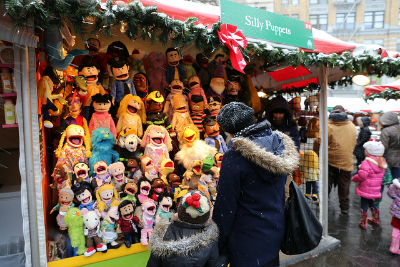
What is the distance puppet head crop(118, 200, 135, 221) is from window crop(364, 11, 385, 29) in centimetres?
2167

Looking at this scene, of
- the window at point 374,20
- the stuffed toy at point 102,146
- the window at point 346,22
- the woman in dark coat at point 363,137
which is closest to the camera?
the stuffed toy at point 102,146

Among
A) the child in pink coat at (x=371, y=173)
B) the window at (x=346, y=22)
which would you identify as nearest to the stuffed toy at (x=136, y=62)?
the child in pink coat at (x=371, y=173)

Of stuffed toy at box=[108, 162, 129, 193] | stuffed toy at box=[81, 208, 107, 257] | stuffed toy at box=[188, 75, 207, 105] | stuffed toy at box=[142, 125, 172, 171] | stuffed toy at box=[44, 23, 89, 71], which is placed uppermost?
stuffed toy at box=[44, 23, 89, 71]

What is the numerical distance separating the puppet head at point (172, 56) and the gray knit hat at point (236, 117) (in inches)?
97.4

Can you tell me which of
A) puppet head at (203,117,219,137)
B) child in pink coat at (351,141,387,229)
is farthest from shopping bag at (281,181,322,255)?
child in pink coat at (351,141,387,229)

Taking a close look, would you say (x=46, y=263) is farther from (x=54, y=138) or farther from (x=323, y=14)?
(x=323, y=14)

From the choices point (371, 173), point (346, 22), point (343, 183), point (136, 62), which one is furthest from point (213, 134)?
point (346, 22)

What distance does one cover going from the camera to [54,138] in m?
3.71

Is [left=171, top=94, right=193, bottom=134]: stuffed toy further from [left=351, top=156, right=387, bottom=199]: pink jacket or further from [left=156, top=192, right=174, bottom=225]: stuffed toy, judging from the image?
[left=351, top=156, right=387, bottom=199]: pink jacket

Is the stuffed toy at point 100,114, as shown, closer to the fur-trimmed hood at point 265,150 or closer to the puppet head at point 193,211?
the puppet head at point 193,211

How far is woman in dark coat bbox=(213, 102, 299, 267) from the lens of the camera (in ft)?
5.47

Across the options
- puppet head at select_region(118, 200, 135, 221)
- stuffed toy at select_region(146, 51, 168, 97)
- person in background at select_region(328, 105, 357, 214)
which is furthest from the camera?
person in background at select_region(328, 105, 357, 214)

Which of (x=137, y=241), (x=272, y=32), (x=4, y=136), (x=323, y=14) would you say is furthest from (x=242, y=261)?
(x=323, y=14)

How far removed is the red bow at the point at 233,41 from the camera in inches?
99.7
